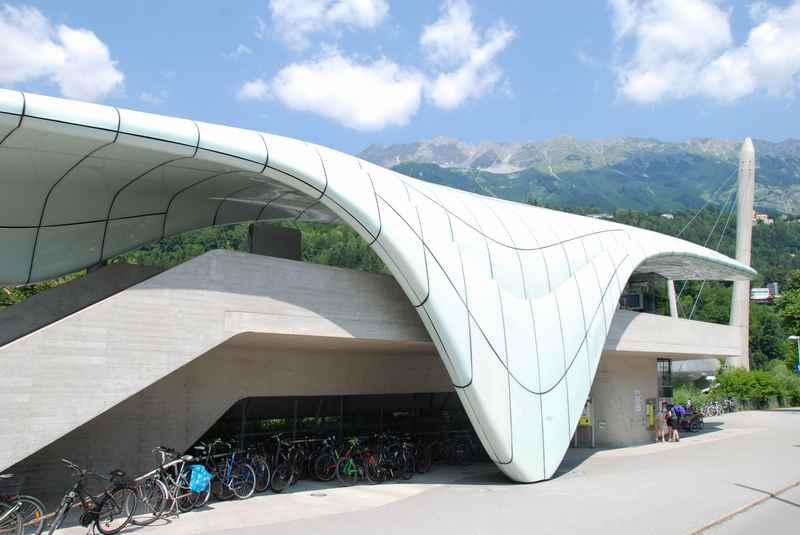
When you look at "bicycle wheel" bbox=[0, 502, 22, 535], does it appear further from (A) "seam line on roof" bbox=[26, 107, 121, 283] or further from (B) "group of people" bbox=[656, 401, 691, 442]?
(B) "group of people" bbox=[656, 401, 691, 442]

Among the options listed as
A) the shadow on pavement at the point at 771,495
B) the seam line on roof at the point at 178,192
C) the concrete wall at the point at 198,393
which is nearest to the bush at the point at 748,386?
the shadow on pavement at the point at 771,495

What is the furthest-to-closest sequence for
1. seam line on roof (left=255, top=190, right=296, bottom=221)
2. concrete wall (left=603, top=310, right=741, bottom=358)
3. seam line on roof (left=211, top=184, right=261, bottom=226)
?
concrete wall (left=603, top=310, right=741, bottom=358)
seam line on roof (left=255, top=190, right=296, bottom=221)
seam line on roof (left=211, top=184, right=261, bottom=226)

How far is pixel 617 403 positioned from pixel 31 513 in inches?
730

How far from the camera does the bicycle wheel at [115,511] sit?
32.1ft

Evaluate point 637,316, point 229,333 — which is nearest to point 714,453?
point 637,316

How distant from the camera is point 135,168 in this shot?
1277cm

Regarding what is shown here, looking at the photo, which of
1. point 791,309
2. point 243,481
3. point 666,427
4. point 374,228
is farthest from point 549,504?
point 791,309

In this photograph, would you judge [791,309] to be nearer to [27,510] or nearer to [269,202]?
[269,202]

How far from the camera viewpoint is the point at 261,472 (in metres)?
13.4

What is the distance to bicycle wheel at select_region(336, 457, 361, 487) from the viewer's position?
14.8m

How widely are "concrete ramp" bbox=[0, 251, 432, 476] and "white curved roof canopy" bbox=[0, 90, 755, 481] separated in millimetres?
1107

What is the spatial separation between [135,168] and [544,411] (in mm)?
9712

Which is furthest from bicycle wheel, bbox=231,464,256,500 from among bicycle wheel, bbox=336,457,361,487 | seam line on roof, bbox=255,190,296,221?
seam line on roof, bbox=255,190,296,221

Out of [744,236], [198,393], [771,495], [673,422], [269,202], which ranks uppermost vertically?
[744,236]
